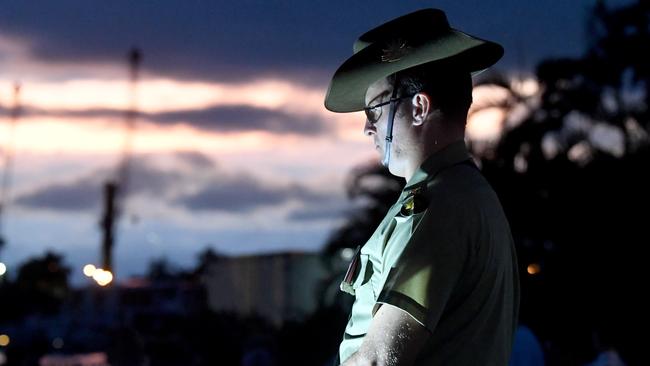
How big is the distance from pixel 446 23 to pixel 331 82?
349mm

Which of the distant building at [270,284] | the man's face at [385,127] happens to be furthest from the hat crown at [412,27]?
the distant building at [270,284]

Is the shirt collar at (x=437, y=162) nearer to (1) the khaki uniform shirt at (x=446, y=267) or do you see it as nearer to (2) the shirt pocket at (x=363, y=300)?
(1) the khaki uniform shirt at (x=446, y=267)

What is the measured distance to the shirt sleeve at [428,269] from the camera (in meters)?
2.26

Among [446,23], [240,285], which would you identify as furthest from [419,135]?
[240,285]

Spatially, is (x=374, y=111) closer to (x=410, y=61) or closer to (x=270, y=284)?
(x=410, y=61)

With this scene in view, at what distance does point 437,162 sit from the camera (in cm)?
253

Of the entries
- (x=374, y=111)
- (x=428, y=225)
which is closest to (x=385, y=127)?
(x=374, y=111)

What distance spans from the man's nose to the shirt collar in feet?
0.69

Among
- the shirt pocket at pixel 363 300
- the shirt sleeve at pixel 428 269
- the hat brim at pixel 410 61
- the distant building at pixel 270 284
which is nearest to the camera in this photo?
the shirt sleeve at pixel 428 269

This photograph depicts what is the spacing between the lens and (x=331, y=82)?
2.80 m

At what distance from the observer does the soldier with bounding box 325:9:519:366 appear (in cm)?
228

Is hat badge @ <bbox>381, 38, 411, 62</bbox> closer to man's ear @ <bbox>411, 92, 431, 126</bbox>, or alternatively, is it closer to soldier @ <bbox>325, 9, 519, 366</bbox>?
soldier @ <bbox>325, 9, 519, 366</bbox>

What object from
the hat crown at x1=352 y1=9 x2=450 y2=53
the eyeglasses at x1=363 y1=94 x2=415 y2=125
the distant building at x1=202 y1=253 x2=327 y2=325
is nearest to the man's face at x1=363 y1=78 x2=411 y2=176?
the eyeglasses at x1=363 y1=94 x2=415 y2=125

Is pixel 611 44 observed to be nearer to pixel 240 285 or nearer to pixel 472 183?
pixel 472 183
